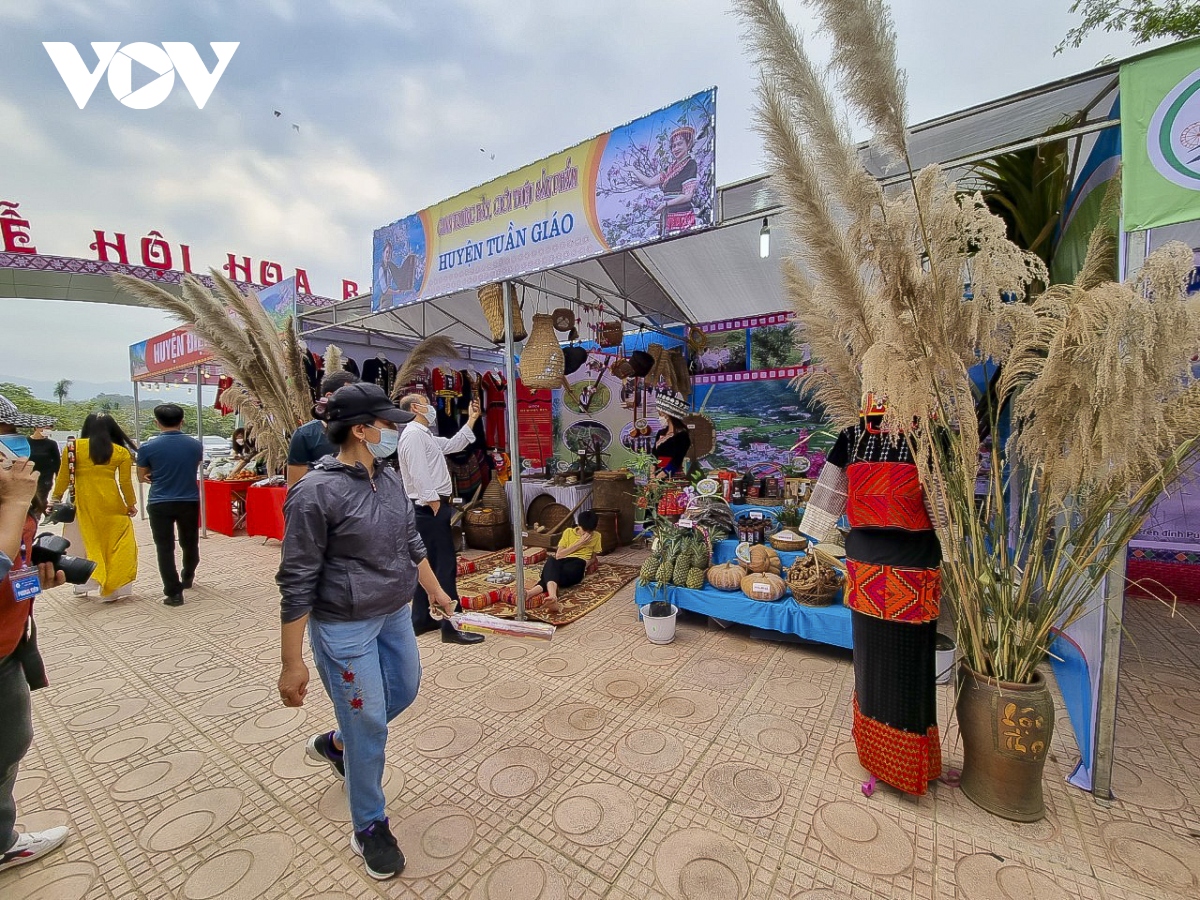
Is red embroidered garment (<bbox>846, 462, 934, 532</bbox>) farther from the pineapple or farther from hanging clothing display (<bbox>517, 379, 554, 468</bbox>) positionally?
hanging clothing display (<bbox>517, 379, 554, 468</bbox>)

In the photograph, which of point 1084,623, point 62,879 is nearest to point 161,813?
point 62,879

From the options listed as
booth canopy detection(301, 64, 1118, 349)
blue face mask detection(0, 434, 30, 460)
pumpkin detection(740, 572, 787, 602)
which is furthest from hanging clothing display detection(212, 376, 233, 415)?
pumpkin detection(740, 572, 787, 602)

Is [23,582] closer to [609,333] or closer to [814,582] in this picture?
[814,582]

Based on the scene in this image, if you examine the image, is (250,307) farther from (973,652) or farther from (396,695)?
(973,652)

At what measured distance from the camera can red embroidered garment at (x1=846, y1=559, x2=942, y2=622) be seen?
1.85 metres

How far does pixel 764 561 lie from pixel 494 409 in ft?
17.3

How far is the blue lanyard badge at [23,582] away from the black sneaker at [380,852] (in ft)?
4.23

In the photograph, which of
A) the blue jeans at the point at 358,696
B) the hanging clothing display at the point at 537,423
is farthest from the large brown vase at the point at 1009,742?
the hanging clothing display at the point at 537,423

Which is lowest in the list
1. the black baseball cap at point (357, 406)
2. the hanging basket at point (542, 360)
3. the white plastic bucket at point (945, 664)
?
the white plastic bucket at point (945, 664)

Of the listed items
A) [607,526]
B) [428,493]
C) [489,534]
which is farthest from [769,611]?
[489,534]

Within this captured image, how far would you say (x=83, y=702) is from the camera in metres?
2.81

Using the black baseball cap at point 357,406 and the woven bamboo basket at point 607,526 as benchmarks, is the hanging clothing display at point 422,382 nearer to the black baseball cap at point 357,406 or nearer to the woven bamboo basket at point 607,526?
the woven bamboo basket at point 607,526

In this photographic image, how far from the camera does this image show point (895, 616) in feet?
6.15

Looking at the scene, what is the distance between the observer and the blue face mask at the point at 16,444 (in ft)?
5.16
